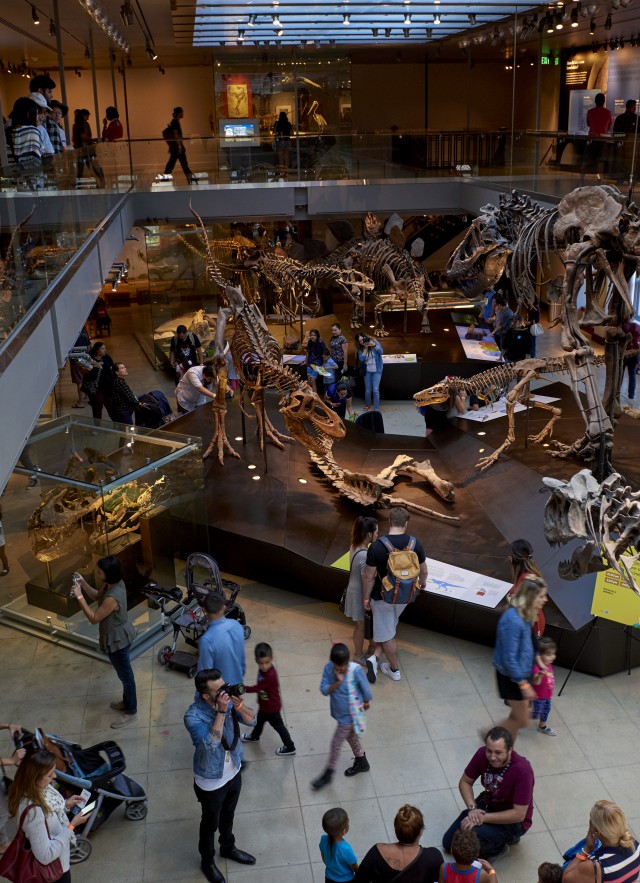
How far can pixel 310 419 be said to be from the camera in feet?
31.9

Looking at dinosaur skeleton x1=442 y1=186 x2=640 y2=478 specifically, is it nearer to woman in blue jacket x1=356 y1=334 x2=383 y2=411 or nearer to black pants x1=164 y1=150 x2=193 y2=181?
woman in blue jacket x1=356 y1=334 x2=383 y2=411

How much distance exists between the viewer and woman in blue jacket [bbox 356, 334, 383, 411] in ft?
46.0

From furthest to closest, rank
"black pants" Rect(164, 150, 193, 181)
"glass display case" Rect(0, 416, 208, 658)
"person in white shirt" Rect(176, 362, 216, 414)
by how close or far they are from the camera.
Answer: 1. "black pants" Rect(164, 150, 193, 181)
2. "person in white shirt" Rect(176, 362, 216, 414)
3. "glass display case" Rect(0, 416, 208, 658)

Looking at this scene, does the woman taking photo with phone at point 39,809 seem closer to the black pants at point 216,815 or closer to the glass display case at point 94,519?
the black pants at point 216,815

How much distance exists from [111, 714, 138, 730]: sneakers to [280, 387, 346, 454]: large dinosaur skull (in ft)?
12.3

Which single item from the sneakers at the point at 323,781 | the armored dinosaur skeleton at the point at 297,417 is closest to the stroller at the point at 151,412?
the armored dinosaur skeleton at the point at 297,417

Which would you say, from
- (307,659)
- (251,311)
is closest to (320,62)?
(251,311)

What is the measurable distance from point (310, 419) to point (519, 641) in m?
4.21

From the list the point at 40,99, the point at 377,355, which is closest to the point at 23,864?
the point at 40,99

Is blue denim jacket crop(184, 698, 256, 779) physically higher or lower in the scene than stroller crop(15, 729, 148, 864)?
higher

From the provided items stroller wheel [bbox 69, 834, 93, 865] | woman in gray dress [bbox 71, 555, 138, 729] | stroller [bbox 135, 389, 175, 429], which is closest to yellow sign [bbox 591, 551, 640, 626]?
woman in gray dress [bbox 71, 555, 138, 729]

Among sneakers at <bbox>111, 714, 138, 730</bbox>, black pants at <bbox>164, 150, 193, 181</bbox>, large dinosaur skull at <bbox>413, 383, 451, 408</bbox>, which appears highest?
black pants at <bbox>164, 150, 193, 181</bbox>

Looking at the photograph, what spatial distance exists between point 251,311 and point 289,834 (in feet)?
20.8

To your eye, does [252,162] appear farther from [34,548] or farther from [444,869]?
[444,869]
